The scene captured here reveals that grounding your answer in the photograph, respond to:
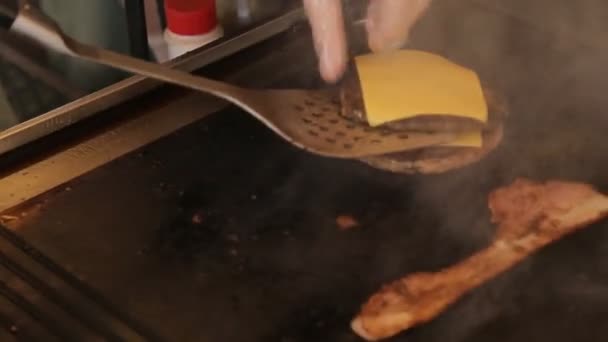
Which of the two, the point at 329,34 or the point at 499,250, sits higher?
the point at 329,34

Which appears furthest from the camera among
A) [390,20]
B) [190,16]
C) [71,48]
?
[190,16]

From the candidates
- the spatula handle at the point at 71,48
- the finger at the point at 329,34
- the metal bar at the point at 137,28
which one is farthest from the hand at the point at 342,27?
the metal bar at the point at 137,28

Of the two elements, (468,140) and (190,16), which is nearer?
(468,140)

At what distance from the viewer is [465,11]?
0.89 meters

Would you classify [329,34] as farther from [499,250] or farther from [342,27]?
[499,250]

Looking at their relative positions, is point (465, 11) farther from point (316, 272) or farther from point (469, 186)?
point (316, 272)

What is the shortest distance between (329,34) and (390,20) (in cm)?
8

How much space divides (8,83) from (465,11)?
0.48 meters

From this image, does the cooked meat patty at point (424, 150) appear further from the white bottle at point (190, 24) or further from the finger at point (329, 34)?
the white bottle at point (190, 24)

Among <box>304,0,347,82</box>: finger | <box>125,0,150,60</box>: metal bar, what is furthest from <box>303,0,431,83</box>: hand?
<box>125,0,150,60</box>: metal bar

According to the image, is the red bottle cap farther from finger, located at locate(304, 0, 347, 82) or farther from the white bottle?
finger, located at locate(304, 0, 347, 82)

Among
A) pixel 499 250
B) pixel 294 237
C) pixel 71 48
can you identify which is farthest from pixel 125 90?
pixel 499 250

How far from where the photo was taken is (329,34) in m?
0.68

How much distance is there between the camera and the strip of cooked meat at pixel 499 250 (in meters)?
0.59
